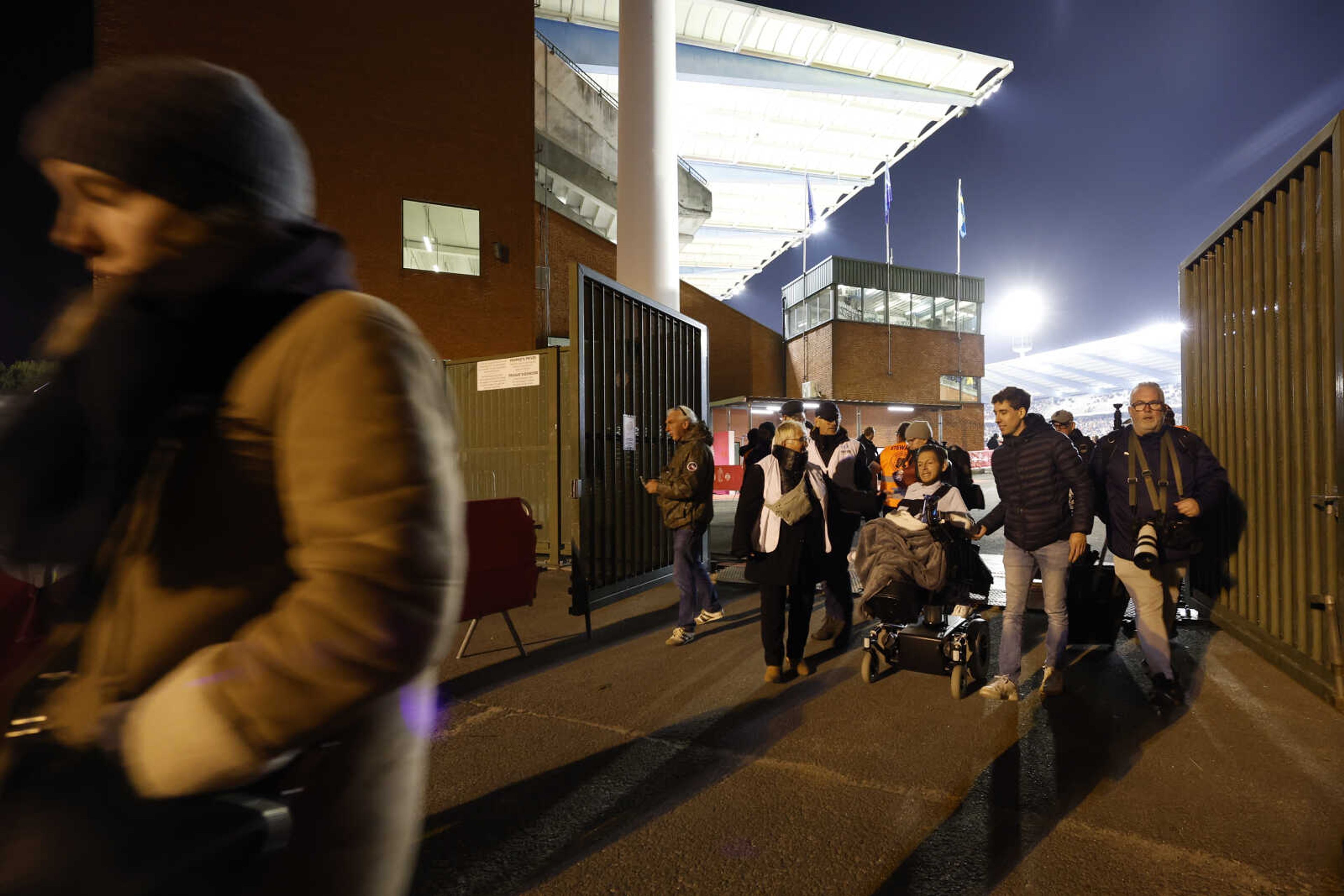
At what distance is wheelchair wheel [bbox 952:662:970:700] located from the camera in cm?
442

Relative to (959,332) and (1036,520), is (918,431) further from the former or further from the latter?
(959,332)

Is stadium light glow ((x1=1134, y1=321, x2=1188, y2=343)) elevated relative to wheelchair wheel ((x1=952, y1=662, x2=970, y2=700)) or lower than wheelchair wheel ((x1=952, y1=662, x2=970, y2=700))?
elevated

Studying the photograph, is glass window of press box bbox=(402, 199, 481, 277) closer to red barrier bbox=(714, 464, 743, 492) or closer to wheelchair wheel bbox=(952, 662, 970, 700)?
red barrier bbox=(714, 464, 743, 492)

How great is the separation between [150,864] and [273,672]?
0.66ft

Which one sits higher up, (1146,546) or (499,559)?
(1146,546)

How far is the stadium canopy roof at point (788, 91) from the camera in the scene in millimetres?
21422

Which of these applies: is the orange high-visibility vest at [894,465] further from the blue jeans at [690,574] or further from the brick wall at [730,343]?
the brick wall at [730,343]

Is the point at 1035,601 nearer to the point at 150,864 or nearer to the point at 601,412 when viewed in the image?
the point at 601,412

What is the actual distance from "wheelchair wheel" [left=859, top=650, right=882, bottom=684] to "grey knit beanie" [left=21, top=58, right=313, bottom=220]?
4.66 m

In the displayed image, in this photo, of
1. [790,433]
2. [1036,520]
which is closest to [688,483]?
[790,433]

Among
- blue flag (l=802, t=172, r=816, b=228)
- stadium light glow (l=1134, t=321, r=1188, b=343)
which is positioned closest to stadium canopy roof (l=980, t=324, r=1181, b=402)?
stadium light glow (l=1134, t=321, r=1188, b=343)

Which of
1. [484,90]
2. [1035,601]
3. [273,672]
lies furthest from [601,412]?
[484,90]

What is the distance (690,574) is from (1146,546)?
132 inches

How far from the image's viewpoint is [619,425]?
7254mm
